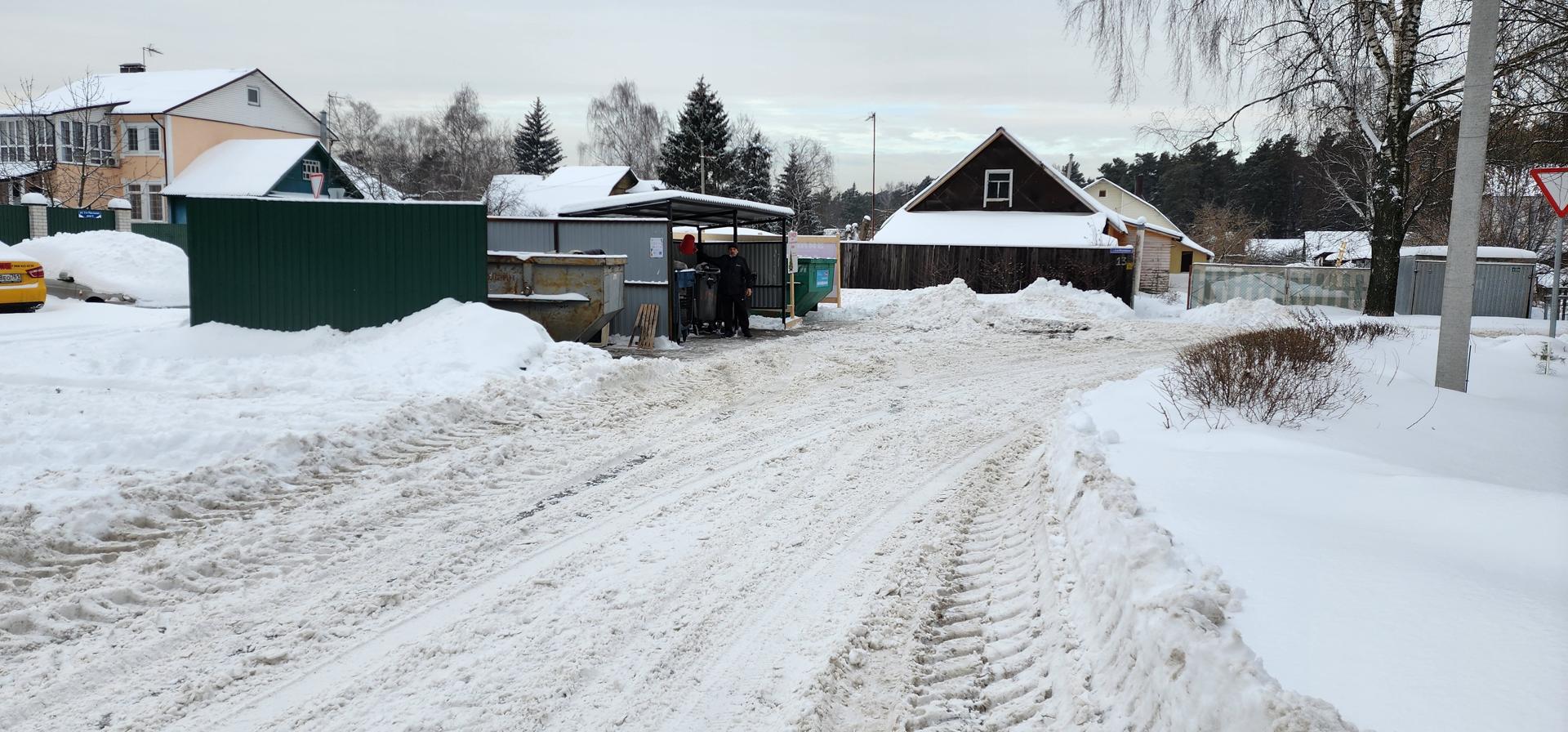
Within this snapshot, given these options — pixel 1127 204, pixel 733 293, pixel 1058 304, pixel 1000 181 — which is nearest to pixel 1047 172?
pixel 1000 181

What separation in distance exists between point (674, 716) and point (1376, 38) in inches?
849

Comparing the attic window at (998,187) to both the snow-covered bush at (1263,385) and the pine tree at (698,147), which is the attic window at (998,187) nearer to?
the pine tree at (698,147)

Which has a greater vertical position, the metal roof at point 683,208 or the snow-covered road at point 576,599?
the metal roof at point 683,208

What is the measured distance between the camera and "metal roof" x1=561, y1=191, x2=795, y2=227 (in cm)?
1656

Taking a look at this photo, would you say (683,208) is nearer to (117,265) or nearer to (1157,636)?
(117,265)

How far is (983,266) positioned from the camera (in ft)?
110

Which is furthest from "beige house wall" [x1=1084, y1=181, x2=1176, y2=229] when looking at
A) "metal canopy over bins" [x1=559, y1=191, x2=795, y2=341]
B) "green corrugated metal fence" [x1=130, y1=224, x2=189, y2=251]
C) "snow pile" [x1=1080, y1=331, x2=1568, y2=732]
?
"snow pile" [x1=1080, y1=331, x2=1568, y2=732]

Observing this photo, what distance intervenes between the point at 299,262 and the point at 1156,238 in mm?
51261

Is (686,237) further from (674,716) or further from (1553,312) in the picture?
(674,716)

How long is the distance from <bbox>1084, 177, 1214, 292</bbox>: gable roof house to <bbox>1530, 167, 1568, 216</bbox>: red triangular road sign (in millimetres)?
27658

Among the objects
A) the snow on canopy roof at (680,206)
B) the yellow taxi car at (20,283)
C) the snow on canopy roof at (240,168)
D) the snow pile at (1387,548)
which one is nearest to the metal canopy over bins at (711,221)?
the snow on canopy roof at (680,206)

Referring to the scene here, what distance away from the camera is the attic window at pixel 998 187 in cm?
4078

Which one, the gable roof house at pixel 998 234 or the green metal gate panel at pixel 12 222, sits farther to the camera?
the gable roof house at pixel 998 234

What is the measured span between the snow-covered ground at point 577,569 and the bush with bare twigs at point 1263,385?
3.13 feet
